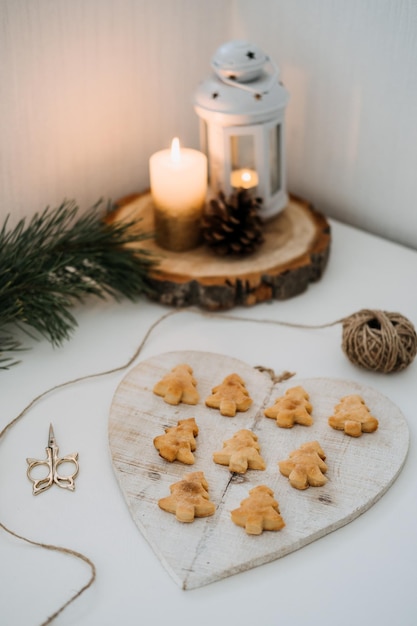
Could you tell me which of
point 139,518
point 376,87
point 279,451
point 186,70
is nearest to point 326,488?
point 279,451

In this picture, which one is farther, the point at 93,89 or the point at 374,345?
the point at 93,89

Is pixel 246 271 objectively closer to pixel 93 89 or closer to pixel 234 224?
pixel 234 224

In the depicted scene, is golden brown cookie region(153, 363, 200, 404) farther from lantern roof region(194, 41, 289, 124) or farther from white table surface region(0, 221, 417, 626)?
lantern roof region(194, 41, 289, 124)

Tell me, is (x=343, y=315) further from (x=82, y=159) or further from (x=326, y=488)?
(x=82, y=159)

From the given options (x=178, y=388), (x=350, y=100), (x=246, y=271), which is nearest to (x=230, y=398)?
(x=178, y=388)

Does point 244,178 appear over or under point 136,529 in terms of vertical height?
over

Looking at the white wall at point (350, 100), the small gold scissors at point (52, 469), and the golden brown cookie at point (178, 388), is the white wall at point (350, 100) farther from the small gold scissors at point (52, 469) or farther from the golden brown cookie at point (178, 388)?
the small gold scissors at point (52, 469)
